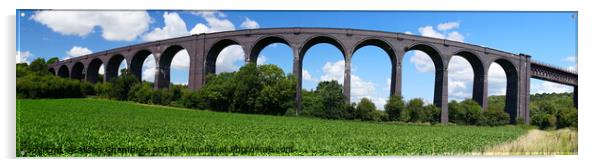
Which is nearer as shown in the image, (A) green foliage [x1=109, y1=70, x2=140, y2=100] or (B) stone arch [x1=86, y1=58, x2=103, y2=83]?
(B) stone arch [x1=86, y1=58, x2=103, y2=83]

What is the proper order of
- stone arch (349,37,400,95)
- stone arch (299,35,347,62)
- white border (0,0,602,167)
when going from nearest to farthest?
1. white border (0,0,602,167)
2. stone arch (299,35,347,62)
3. stone arch (349,37,400,95)

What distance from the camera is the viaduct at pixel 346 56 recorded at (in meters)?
7.49

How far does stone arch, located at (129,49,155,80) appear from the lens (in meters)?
7.78

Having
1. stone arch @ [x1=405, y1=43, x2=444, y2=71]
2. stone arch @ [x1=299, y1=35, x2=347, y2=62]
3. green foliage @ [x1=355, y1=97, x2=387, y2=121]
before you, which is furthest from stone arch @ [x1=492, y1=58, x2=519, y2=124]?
stone arch @ [x1=299, y1=35, x2=347, y2=62]

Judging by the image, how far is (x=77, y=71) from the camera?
24.5ft

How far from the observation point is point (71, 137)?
693cm

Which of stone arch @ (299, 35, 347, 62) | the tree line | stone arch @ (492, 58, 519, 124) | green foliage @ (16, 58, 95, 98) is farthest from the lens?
the tree line

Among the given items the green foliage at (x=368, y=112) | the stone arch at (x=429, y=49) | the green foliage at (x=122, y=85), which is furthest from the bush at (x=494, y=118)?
the green foliage at (x=122, y=85)

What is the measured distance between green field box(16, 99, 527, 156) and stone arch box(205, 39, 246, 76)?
1.20 metres

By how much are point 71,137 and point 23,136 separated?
0.63 m

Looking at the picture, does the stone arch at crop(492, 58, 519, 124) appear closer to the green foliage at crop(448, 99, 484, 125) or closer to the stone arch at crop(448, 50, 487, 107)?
the stone arch at crop(448, 50, 487, 107)

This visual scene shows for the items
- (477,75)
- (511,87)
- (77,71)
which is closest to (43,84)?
(77,71)

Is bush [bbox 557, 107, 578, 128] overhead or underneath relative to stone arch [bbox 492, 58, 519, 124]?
underneath
